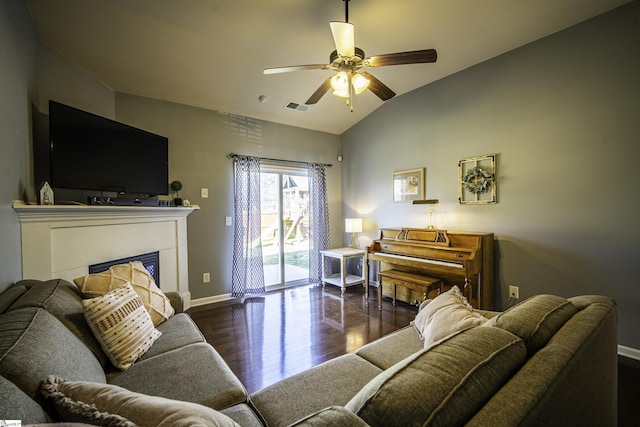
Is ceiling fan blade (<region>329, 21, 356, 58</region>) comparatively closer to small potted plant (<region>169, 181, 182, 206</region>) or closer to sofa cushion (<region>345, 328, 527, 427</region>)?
sofa cushion (<region>345, 328, 527, 427</region>)

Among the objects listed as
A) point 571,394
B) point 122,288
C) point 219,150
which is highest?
point 219,150

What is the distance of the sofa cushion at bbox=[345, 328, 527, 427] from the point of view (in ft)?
2.00

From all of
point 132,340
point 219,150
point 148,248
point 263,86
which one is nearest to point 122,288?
point 132,340

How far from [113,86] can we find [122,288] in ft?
8.35

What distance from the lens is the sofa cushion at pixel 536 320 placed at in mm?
897

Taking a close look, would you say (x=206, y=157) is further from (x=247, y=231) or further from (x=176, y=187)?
(x=247, y=231)

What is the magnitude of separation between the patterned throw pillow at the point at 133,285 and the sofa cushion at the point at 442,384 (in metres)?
1.62

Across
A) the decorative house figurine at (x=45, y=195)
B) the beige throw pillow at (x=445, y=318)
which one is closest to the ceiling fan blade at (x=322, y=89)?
the beige throw pillow at (x=445, y=318)

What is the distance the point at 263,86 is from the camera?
343 centimetres

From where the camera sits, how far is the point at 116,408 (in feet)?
2.17

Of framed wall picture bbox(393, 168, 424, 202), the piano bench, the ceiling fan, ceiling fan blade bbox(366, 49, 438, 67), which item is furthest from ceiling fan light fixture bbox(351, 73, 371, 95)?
the piano bench

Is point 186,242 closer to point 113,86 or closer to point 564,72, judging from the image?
point 113,86

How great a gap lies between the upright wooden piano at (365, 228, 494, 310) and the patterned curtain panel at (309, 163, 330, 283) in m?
1.13

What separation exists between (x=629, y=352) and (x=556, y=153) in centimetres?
175
